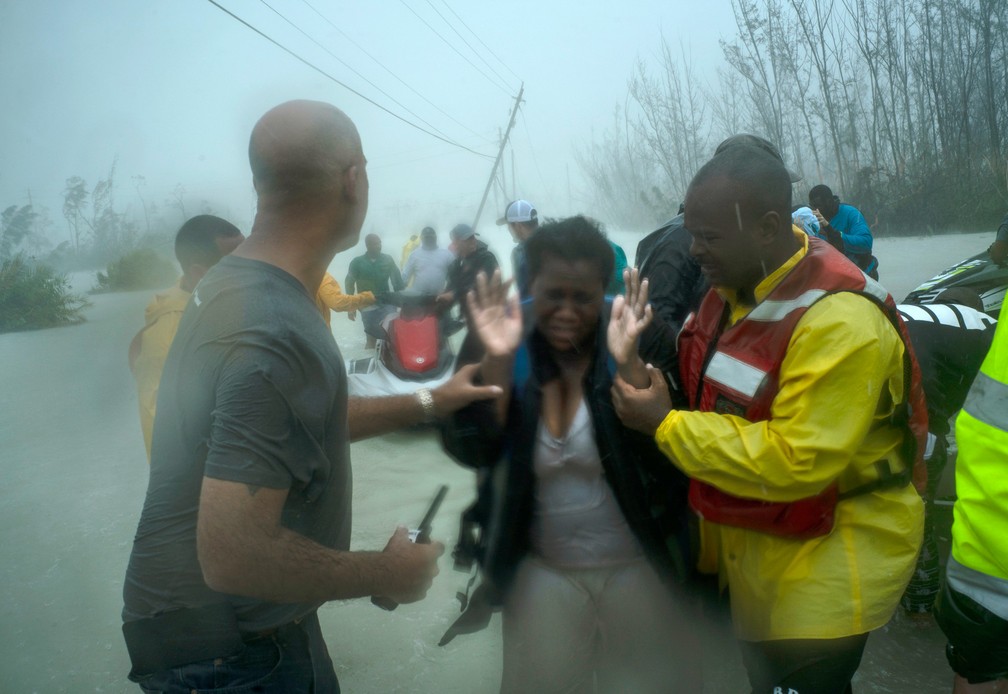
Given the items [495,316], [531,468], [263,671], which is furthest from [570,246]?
[263,671]

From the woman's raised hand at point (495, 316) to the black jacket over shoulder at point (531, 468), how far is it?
0.07 meters

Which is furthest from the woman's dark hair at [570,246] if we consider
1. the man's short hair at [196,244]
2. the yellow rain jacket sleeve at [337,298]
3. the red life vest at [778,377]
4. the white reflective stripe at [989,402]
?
the yellow rain jacket sleeve at [337,298]

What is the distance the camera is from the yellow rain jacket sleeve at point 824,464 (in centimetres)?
155

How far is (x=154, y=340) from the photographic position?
282 centimetres

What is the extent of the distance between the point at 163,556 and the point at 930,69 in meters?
16.5

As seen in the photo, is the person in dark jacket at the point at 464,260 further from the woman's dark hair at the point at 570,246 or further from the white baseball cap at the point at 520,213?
the woman's dark hair at the point at 570,246

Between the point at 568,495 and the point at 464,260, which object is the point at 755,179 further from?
the point at 464,260

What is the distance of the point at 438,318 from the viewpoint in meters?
5.88

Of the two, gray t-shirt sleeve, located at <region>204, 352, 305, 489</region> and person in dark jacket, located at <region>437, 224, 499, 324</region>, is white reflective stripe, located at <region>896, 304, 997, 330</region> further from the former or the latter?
person in dark jacket, located at <region>437, 224, 499, 324</region>

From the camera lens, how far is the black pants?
5.54ft

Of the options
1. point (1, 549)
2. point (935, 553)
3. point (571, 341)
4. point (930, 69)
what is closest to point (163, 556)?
point (571, 341)

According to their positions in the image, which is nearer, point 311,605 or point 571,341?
point 311,605

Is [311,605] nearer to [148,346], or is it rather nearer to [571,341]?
[571,341]

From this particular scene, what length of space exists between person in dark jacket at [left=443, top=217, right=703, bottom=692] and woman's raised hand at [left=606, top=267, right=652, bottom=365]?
97 mm
